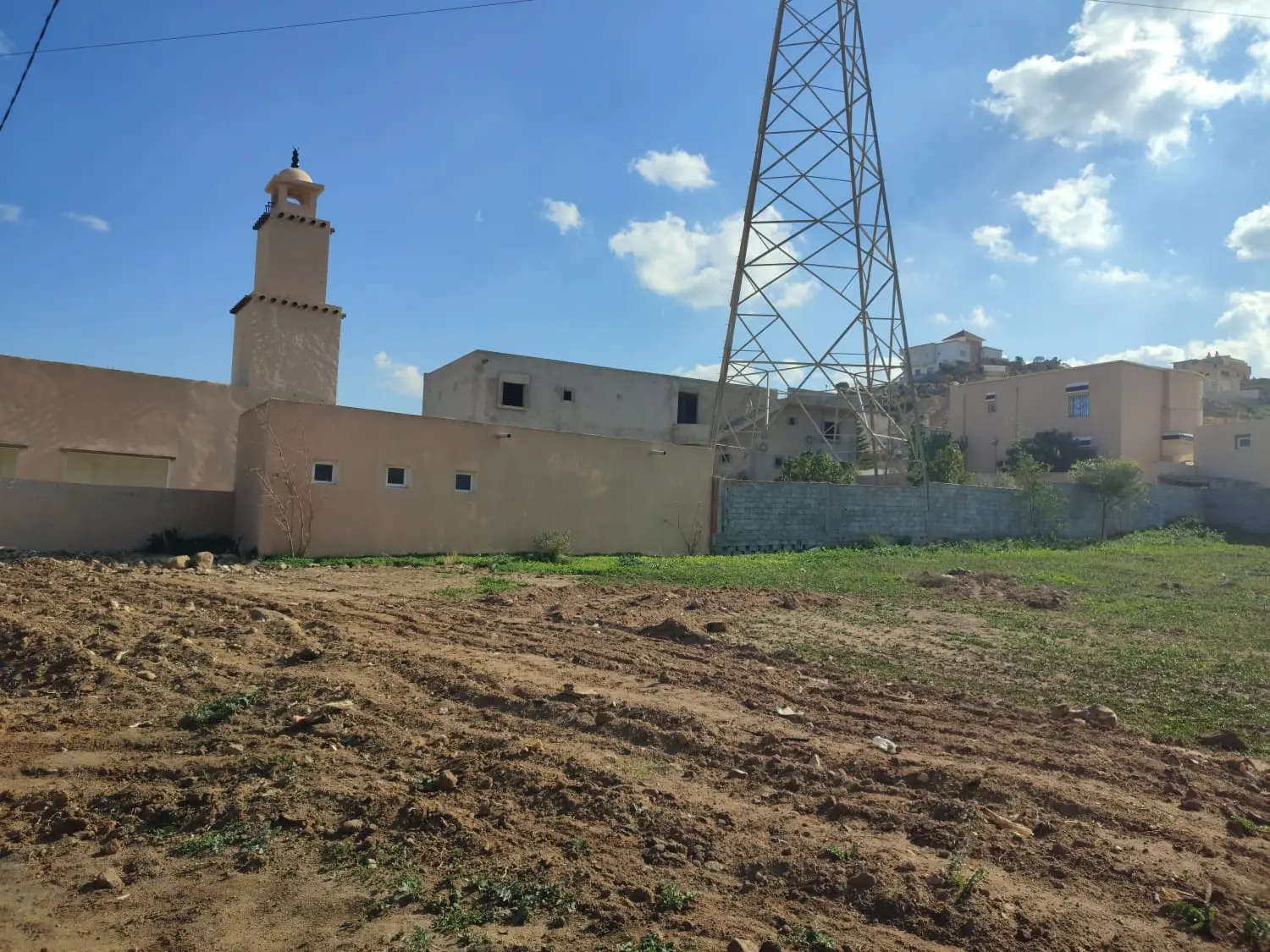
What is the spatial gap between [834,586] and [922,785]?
10159 mm

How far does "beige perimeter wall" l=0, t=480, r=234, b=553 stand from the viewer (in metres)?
16.8

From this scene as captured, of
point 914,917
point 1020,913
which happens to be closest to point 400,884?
point 914,917

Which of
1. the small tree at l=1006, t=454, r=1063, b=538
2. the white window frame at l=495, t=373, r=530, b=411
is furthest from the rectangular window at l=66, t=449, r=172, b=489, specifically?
the small tree at l=1006, t=454, r=1063, b=538

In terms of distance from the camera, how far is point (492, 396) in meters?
30.7

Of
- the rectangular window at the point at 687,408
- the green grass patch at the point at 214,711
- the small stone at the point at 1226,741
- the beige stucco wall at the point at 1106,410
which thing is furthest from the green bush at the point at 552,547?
the beige stucco wall at the point at 1106,410

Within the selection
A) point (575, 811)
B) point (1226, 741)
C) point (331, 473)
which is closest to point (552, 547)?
point (331, 473)

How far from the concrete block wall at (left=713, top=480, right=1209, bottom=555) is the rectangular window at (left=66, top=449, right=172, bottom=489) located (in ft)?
44.7

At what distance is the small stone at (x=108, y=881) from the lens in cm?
401

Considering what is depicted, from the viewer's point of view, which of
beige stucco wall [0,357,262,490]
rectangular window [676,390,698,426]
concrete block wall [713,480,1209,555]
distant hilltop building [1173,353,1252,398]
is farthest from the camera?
distant hilltop building [1173,353,1252,398]

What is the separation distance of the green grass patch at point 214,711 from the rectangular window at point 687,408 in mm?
29401

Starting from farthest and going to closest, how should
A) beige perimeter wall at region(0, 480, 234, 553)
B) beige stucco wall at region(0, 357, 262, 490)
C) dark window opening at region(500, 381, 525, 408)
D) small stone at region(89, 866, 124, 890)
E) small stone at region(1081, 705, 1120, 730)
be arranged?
dark window opening at region(500, 381, 525, 408) → beige stucco wall at region(0, 357, 262, 490) → beige perimeter wall at region(0, 480, 234, 553) → small stone at region(1081, 705, 1120, 730) → small stone at region(89, 866, 124, 890)

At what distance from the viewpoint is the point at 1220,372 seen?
81.5 metres

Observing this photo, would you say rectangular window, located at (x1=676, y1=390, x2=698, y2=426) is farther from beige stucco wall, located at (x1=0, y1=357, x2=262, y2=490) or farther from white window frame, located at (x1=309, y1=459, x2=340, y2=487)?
white window frame, located at (x1=309, y1=459, x2=340, y2=487)

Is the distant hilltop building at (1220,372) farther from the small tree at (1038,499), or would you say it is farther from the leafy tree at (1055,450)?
the small tree at (1038,499)
